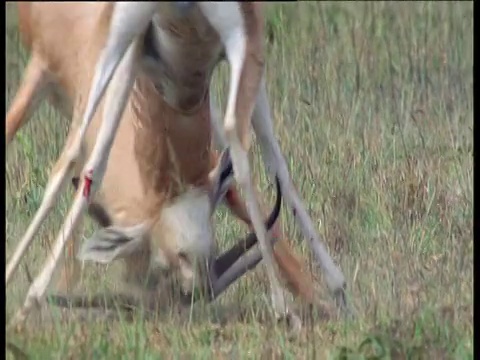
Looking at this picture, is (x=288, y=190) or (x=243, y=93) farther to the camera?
(x=288, y=190)

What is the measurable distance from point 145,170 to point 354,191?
49 cm

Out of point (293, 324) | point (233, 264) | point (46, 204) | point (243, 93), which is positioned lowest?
point (293, 324)

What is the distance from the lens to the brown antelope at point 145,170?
3072 mm

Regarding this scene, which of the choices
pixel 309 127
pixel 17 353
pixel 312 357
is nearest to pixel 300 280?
pixel 312 357

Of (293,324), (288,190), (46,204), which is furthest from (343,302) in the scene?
(46,204)

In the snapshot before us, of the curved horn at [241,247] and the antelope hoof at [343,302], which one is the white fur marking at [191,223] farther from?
the antelope hoof at [343,302]

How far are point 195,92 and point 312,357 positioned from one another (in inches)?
22.8

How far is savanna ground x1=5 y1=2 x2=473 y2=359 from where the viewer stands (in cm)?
306

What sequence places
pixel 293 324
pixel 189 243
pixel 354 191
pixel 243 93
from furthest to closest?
pixel 354 191 < pixel 189 243 < pixel 293 324 < pixel 243 93

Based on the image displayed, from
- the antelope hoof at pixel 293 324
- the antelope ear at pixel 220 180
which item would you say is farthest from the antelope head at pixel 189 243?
the antelope hoof at pixel 293 324

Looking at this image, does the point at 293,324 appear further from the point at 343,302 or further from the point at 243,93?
the point at 243,93

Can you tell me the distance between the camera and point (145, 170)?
128 inches

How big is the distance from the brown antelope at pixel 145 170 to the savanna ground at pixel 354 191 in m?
0.04

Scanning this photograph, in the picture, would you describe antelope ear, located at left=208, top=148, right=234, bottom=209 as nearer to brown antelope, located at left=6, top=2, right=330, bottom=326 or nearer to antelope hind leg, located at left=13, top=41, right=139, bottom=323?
brown antelope, located at left=6, top=2, right=330, bottom=326
